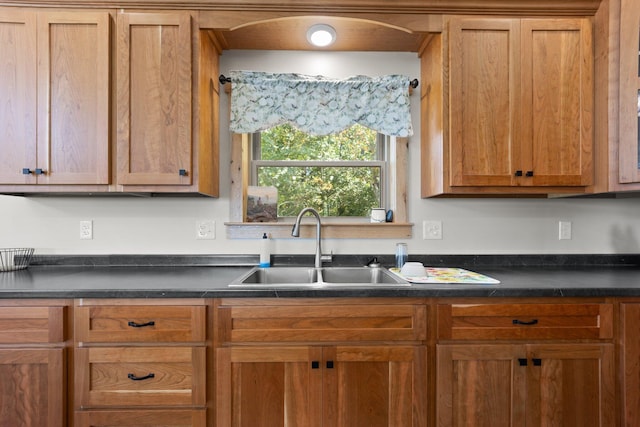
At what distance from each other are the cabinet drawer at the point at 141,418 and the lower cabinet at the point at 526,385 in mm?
1005

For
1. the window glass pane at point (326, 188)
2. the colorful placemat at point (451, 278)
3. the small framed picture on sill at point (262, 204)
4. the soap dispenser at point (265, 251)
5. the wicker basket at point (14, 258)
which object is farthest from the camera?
the window glass pane at point (326, 188)

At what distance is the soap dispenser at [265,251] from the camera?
2.00 m

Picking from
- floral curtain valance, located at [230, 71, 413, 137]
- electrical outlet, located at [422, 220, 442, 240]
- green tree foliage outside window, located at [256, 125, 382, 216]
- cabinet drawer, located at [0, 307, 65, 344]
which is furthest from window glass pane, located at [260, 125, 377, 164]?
cabinet drawer, located at [0, 307, 65, 344]

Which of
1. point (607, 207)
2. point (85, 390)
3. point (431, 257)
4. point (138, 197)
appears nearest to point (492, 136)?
point (431, 257)

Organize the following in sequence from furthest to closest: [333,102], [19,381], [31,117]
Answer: [333,102] → [31,117] → [19,381]

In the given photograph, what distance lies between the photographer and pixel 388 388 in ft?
4.62

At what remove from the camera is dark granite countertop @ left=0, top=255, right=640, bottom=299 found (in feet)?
4.59

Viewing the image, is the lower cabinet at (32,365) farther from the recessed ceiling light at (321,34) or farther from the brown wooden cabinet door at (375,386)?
the recessed ceiling light at (321,34)

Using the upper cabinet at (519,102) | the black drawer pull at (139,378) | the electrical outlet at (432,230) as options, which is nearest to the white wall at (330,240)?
the electrical outlet at (432,230)

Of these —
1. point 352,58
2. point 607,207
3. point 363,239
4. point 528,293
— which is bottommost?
point 528,293

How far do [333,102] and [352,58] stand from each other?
333 millimetres

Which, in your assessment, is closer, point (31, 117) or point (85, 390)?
point (85, 390)

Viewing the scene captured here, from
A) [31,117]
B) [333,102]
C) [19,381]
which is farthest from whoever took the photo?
[333,102]

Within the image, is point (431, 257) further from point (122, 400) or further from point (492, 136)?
point (122, 400)
